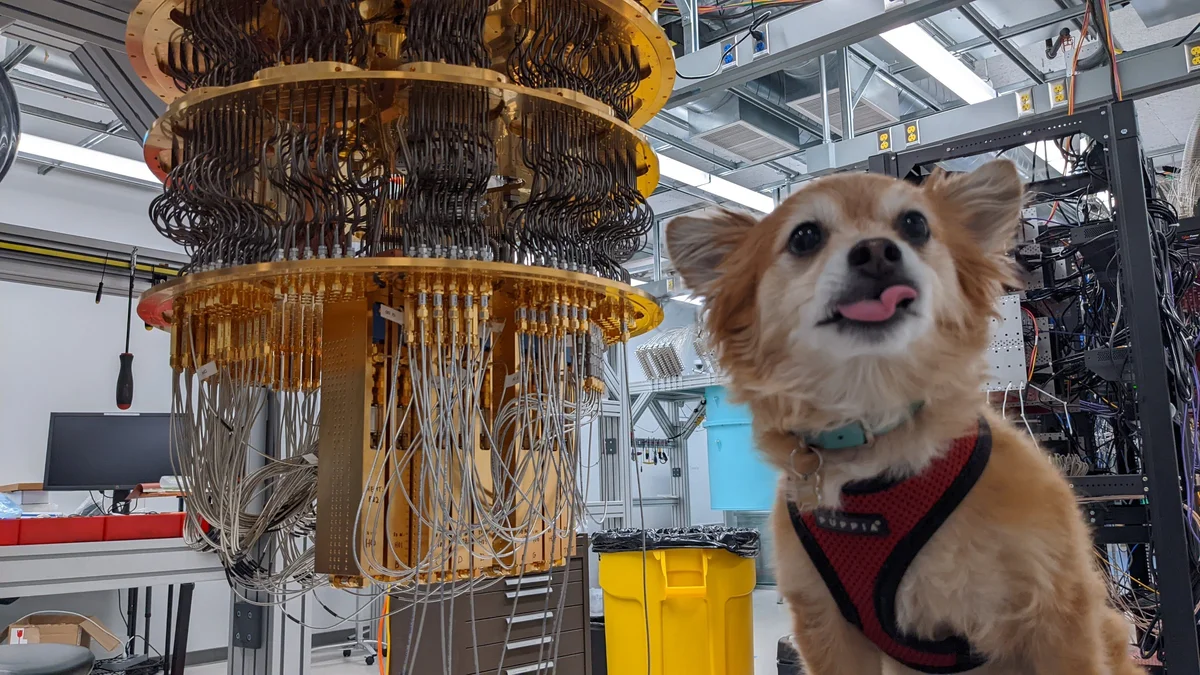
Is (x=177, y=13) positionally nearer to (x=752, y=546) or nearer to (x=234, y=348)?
(x=234, y=348)

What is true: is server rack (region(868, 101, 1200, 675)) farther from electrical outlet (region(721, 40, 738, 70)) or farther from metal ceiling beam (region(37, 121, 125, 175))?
metal ceiling beam (region(37, 121, 125, 175))

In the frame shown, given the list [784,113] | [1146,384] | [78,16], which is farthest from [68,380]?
[1146,384]

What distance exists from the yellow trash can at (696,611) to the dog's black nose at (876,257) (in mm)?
2193

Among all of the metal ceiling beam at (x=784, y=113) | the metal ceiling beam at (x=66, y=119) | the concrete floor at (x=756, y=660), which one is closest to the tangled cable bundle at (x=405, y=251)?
the concrete floor at (x=756, y=660)

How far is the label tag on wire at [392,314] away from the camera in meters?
0.85

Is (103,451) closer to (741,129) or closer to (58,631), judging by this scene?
(58,631)

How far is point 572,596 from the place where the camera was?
2.29 meters

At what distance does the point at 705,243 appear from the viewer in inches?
33.6

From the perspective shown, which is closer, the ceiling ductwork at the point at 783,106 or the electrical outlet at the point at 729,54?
the electrical outlet at the point at 729,54

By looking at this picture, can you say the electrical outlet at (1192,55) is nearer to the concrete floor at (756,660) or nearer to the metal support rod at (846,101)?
the metal support rod at (846,101)

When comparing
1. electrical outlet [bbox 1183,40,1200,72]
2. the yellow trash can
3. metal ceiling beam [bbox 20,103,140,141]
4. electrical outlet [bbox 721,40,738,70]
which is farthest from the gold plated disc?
metal ceiling beam [bbox 20,103,140,141]

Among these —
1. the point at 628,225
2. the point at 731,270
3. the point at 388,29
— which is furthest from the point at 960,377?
the point at 388,29

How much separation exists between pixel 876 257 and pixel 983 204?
209mm

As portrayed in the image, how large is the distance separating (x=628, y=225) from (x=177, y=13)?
54 centimetres
